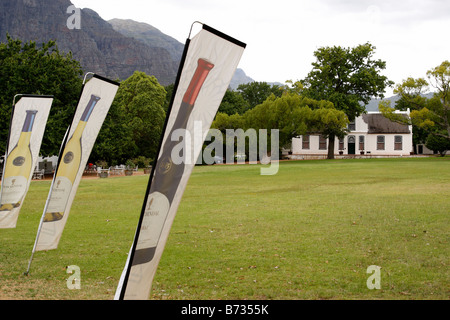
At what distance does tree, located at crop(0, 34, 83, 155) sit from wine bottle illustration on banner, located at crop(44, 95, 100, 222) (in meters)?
28.0

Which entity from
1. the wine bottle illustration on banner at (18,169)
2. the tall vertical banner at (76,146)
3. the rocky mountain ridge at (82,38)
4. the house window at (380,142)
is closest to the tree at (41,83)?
the wine bottle illustration on banner at (18,169)

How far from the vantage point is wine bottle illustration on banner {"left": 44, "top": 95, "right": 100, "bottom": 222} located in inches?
322

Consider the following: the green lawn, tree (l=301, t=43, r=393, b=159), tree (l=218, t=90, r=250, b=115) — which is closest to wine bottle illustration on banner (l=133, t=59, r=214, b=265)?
the green lawn

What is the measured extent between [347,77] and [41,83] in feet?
132

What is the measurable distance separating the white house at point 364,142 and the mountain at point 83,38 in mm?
102178

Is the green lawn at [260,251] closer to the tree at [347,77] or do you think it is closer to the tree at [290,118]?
the tree at [290,118]

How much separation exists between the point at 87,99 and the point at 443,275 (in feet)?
23.7

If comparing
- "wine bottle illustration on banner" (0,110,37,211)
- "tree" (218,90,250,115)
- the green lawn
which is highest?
"tree" (218,90,250,115)

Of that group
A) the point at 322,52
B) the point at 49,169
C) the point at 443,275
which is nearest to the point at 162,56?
the point at 322,52

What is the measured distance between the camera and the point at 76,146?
830 centimetres

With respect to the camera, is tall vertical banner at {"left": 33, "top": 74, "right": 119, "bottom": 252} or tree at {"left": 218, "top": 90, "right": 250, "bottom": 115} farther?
tree at {"left": 218, "top": 90, "right": 250, "bottom": 115}

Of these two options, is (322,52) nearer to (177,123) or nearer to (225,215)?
(225,215)

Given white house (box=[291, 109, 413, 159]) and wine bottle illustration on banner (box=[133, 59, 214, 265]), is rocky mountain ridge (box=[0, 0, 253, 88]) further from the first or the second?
wine bottle illustration on banner (box=[133, 59, 214, 265])
